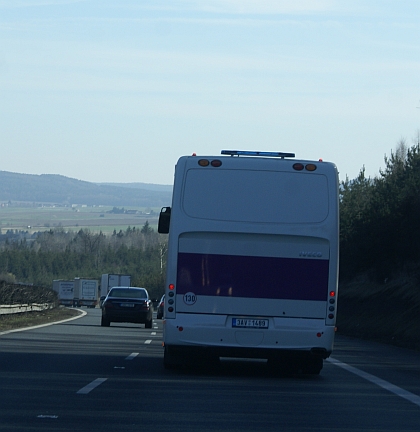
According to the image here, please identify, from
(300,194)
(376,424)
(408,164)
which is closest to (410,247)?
(408,164)

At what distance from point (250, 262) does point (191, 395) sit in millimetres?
2872

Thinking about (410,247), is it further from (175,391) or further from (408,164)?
(175,391)

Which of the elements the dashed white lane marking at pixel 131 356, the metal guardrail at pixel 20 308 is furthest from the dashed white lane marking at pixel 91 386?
the metal guardrail at pixel 20 308

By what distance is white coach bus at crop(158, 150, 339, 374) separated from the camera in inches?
562

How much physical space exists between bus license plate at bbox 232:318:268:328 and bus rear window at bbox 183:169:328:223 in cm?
150

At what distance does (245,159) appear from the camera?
14617mm

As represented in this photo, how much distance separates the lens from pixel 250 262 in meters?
14.4

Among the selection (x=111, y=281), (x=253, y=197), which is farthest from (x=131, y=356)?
(x=111, y=281)

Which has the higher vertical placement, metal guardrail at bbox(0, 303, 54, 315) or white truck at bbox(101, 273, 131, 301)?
metal guardrail at bbox(0, 303, 54, 315)

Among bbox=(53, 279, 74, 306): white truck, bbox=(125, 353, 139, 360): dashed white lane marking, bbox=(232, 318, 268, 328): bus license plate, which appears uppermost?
bbox=(232, 318, 268, 328): bus license plate

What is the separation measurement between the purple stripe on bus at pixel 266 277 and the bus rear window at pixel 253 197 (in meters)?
0.64

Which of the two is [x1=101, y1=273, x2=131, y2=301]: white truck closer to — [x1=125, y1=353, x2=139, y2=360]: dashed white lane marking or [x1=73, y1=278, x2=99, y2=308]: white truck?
[x1=73, y1=278, x2=99, y2=308]: white truck

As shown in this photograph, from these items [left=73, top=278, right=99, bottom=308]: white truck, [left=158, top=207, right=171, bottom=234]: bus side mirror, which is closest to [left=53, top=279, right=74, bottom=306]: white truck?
[left=73, top=278, right=99, bottom=308]: white truck

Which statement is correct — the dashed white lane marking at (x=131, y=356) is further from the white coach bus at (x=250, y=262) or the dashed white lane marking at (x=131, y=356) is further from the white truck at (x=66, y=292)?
the white truck at (x=66, y=292)
